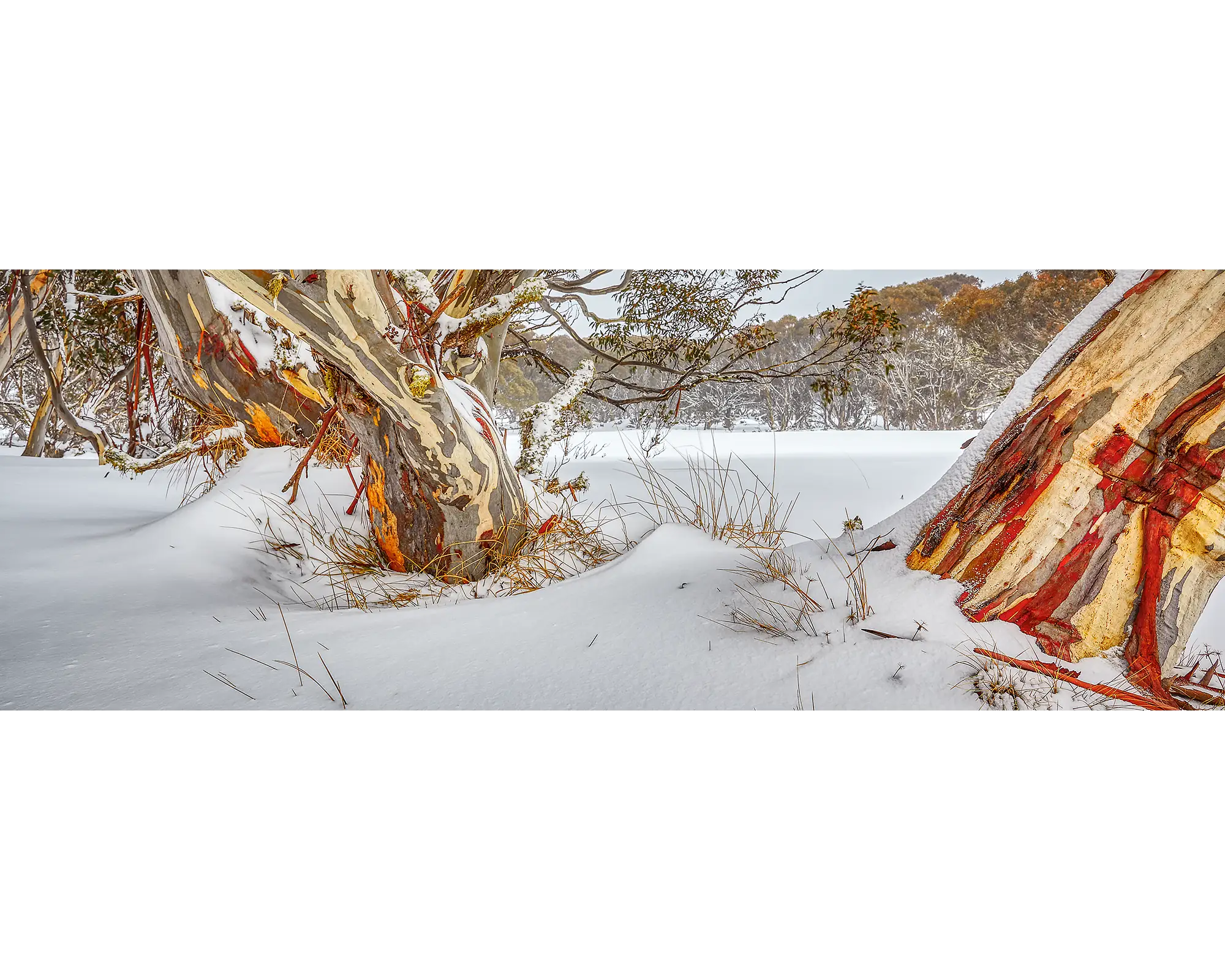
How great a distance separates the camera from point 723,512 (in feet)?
5.64

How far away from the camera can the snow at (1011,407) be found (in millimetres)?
1024

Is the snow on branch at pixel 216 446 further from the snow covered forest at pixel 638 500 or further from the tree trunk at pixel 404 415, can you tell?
the tree trunk at pixel 404 415

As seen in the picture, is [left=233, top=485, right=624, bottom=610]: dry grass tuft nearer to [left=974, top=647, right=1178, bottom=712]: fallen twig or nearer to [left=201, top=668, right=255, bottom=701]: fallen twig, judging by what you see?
[left=201, top=668, right=255, bottom=701]: fallen twig

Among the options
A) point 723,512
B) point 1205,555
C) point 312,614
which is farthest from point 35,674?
point 1205,555

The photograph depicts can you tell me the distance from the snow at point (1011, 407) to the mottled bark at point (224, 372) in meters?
1.89

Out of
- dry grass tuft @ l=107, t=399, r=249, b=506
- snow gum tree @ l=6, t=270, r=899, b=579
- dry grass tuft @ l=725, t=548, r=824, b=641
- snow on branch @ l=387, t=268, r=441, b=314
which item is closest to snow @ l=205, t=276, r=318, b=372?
snow gum tree @ l=6, t=270, r=899, b=579

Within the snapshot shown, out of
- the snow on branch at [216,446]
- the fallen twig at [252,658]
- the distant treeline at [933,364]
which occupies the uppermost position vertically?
the distant treeline at [933,364]

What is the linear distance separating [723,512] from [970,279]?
841mm

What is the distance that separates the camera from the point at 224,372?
223 centimetres

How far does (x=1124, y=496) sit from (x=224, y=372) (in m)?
2.61

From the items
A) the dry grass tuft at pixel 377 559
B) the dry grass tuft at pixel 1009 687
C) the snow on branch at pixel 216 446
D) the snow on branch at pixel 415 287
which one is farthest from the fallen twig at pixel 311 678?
the snow on branch at pixel 216 446

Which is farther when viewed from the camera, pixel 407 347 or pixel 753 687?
pixel 407 347
